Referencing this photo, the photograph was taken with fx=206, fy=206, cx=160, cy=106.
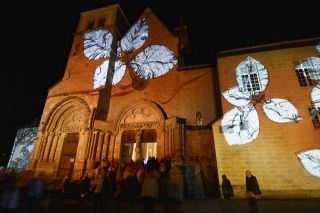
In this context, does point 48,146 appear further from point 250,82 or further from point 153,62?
point 250,82

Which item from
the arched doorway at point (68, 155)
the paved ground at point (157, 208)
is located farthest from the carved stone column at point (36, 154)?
the paved ground at point (157, 208)

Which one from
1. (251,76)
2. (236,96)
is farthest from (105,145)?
(251,76)

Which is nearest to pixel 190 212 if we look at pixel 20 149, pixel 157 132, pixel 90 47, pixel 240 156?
pixel 240 156

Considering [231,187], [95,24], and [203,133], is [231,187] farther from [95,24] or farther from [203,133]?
[95,24]

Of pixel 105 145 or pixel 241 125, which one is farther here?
pixel 105 145

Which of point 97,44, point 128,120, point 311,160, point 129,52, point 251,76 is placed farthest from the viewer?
point 97,44

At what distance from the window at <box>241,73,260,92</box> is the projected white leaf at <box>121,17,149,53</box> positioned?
9.21m

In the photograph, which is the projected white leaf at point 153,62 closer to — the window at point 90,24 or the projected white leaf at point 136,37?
the projected white leaf at point 136,37

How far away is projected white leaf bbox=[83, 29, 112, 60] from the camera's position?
17.9 m

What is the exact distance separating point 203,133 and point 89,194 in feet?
23.8

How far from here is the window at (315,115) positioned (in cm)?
1056

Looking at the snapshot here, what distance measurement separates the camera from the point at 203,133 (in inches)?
492

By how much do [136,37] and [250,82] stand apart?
10558 millimetres

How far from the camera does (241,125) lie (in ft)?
37.1
